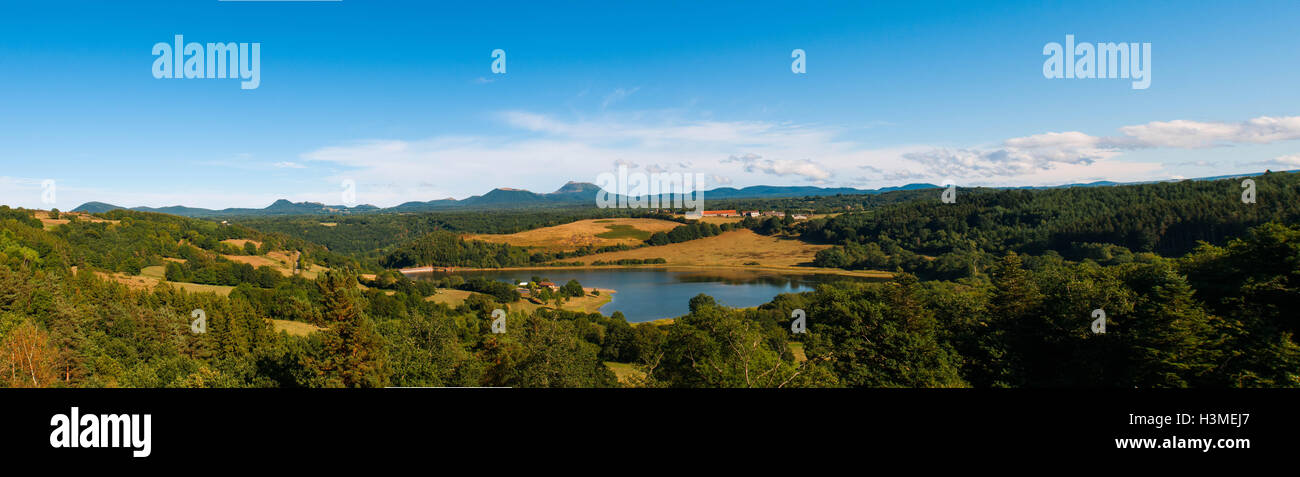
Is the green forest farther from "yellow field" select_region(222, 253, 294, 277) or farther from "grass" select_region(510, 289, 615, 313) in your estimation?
"yellow field" select_region(222, 253, 294, 277)

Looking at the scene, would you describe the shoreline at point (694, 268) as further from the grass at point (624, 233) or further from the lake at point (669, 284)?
the grass at point (624, 233)

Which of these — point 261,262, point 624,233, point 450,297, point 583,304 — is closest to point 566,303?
point 583,304

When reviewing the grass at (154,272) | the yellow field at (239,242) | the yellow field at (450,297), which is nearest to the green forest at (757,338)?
the grass at (154,272)

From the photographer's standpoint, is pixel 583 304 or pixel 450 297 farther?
pixel 450 297

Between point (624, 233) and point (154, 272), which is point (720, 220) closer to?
point (624, 233)

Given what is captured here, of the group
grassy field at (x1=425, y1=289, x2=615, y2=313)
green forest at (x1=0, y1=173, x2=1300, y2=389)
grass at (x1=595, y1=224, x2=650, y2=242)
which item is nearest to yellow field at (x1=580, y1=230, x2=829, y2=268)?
grass at (x1=595, y1=224, x2=650, y2=242)

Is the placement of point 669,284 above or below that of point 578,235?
below
